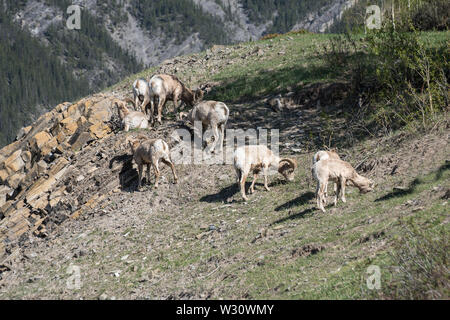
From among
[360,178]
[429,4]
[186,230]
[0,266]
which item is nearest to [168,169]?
[186,230]

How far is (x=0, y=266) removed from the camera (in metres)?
16.1

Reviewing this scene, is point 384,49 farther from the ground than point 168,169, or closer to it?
farther from the ground

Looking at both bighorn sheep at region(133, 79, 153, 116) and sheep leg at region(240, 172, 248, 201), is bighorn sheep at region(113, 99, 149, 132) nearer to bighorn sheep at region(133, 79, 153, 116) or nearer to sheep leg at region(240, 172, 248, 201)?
bighorn sheep at region(133, 79, 153, 116)

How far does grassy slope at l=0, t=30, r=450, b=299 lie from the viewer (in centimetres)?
959

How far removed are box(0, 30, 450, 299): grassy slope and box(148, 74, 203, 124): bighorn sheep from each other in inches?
190

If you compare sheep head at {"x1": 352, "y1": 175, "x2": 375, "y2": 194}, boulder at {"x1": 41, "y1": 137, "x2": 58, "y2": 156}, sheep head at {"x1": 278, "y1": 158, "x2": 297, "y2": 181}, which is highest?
sheep head at {"x1": 352, "y1": 175, "x2": 375, "y2": 194}

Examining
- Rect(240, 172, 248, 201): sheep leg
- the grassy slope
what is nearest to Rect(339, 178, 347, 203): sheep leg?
the grassy slope

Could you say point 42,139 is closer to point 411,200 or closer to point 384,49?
point 384,49

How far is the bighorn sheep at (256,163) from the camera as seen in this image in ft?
48.5

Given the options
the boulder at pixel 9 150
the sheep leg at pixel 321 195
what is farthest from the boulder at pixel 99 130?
the sheep leg at pixel 321 195

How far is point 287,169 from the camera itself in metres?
15.5

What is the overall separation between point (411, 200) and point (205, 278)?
15.2 ft

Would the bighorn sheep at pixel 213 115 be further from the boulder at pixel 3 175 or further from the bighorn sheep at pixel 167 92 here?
the boulder at pixel 3 175

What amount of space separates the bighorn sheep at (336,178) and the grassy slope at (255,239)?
0.28 metres
